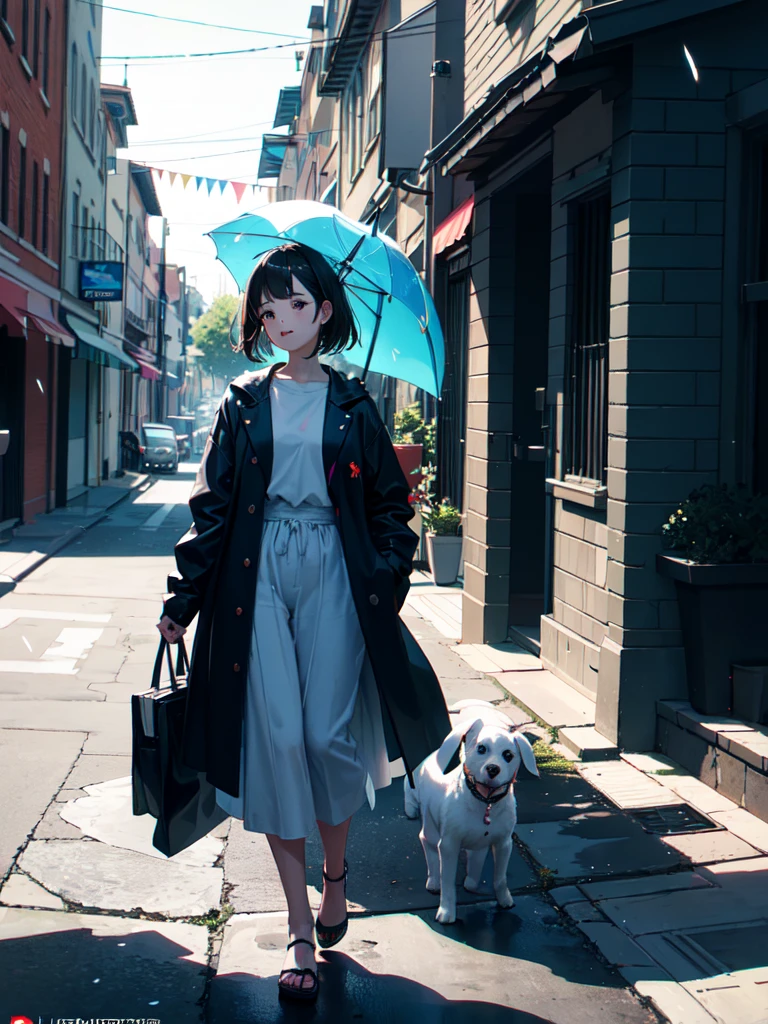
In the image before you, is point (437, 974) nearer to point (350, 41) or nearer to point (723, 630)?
point (723, 630)

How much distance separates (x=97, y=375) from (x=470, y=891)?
27.6 meters

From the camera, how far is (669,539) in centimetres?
569

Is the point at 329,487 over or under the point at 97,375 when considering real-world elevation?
under

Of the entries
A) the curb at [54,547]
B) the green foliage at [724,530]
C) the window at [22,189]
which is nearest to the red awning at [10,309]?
the curb at [54,547]

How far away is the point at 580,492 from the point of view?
6863mm

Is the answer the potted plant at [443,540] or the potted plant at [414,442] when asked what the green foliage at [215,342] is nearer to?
the potted plant at [414,442]

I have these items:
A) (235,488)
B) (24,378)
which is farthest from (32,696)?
(24,378)

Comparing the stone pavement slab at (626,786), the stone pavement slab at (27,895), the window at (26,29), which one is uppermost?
the window at (26,29)

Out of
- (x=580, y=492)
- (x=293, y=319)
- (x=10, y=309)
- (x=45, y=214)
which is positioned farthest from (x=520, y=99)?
(x=45, y=214)

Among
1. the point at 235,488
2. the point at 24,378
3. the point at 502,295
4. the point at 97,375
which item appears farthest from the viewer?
the point at 97,375

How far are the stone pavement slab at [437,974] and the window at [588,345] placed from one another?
3417mm

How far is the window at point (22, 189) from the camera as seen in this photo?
18.6 metres

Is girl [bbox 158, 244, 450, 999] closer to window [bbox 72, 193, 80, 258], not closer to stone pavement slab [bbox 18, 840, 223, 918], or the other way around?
stone pavement slab [bbox 18, 840, 223, 918]

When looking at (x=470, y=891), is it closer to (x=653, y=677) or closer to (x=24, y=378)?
(x=653, y=677)
